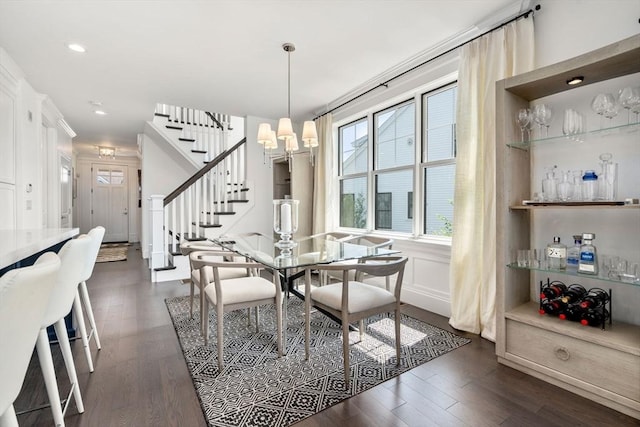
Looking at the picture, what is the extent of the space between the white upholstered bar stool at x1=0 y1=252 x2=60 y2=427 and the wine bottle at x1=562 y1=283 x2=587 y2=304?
260 centimetres

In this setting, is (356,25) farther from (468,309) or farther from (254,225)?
(254,225)

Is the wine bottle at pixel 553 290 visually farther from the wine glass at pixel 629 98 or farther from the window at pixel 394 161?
the window at pixel 394 161

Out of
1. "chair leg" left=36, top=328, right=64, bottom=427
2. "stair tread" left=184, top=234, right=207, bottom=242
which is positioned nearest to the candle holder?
"chair leg" left=36, top=328, right=64, bottom=427

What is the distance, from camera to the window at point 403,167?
124 inches

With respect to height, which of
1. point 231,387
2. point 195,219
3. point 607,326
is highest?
point 195,219

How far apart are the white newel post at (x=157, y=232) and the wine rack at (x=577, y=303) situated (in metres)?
4.49

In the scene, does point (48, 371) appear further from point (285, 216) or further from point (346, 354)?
point (285, 216)

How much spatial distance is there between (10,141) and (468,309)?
506 centimetres

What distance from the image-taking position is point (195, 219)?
4836 millimetres

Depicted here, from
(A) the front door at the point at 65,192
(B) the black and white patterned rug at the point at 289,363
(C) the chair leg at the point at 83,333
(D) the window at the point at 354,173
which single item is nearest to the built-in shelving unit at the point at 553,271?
(B) the black and white patterned rug at the point at 289,363

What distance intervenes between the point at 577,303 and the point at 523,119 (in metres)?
1.28

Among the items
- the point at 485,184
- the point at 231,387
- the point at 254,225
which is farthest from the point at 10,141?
the point at 485,184

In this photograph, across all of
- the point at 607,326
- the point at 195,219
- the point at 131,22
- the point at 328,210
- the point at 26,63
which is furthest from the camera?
the point at 195,219

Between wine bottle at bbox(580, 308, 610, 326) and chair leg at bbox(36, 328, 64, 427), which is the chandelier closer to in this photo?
chair leg at bbox(36, 328, 64, 427)
